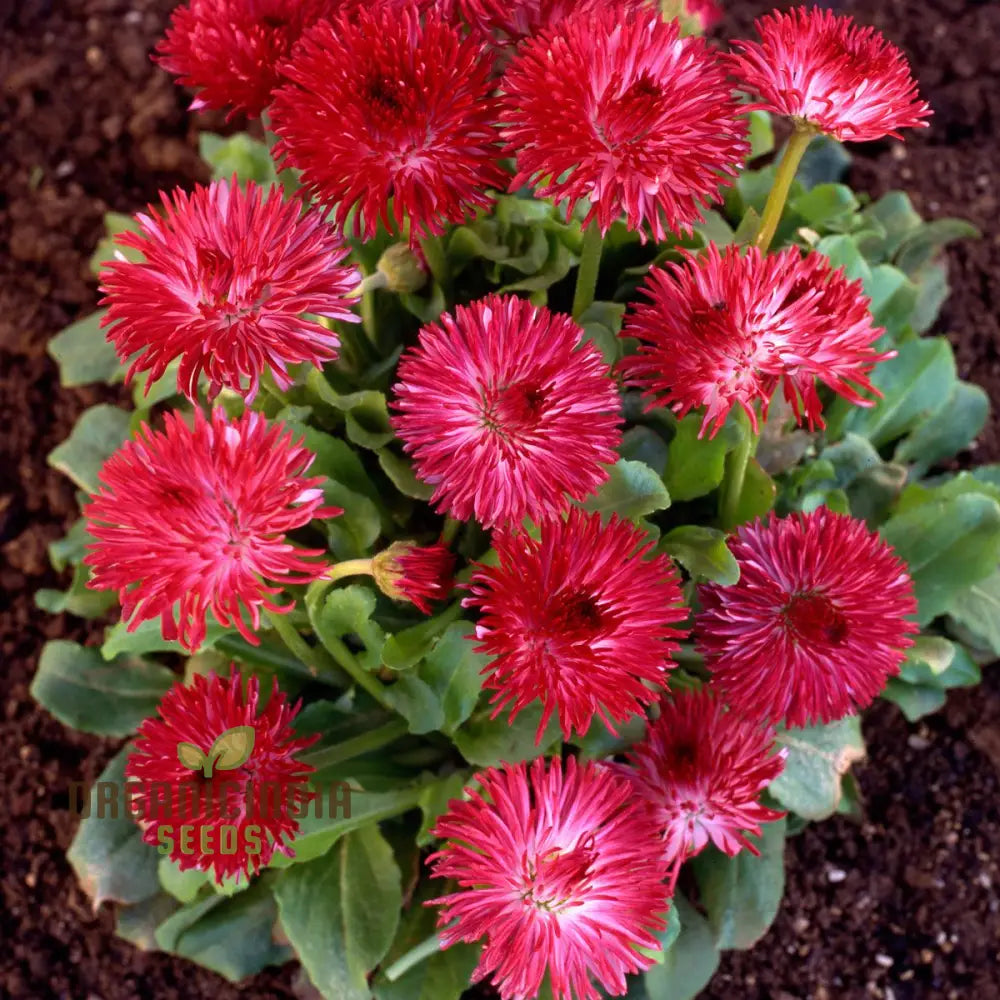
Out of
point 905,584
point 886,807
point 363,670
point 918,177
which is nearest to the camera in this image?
point 905,584

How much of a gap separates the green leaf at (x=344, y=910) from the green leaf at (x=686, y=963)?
298 millimetres

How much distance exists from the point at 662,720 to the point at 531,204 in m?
0.56

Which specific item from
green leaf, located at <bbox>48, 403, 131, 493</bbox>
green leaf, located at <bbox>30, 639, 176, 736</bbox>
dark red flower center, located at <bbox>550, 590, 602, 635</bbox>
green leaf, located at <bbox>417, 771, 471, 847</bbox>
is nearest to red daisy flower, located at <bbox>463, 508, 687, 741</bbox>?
dark red flower center, located at <bbox>550, 590, 602, 635</bbox>

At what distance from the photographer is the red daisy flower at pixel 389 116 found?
0.87m

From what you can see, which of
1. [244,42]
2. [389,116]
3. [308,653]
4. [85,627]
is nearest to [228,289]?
[389,116]

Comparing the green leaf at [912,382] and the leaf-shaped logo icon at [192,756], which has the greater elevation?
the green leaf at [912,382]

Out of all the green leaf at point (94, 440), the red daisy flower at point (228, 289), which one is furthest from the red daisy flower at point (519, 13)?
the green leaf at point (94, 440)

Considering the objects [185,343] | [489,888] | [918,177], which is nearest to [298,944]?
[489,888]

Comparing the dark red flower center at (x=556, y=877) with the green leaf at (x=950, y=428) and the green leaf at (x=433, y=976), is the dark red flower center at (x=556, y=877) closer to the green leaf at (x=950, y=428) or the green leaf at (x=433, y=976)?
the green leaf at (x=433, y=976)

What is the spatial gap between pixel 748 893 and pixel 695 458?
0.52 m

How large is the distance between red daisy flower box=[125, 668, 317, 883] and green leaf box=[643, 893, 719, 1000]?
510mm

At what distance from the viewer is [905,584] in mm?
988

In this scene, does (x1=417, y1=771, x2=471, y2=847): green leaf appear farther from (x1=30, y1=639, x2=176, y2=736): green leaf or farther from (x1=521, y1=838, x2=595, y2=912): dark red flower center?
(x1=30, y1=639, x2=176, y2=736): green leaf

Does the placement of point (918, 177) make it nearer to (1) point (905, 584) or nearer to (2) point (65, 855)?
(1) point (905, 584)
